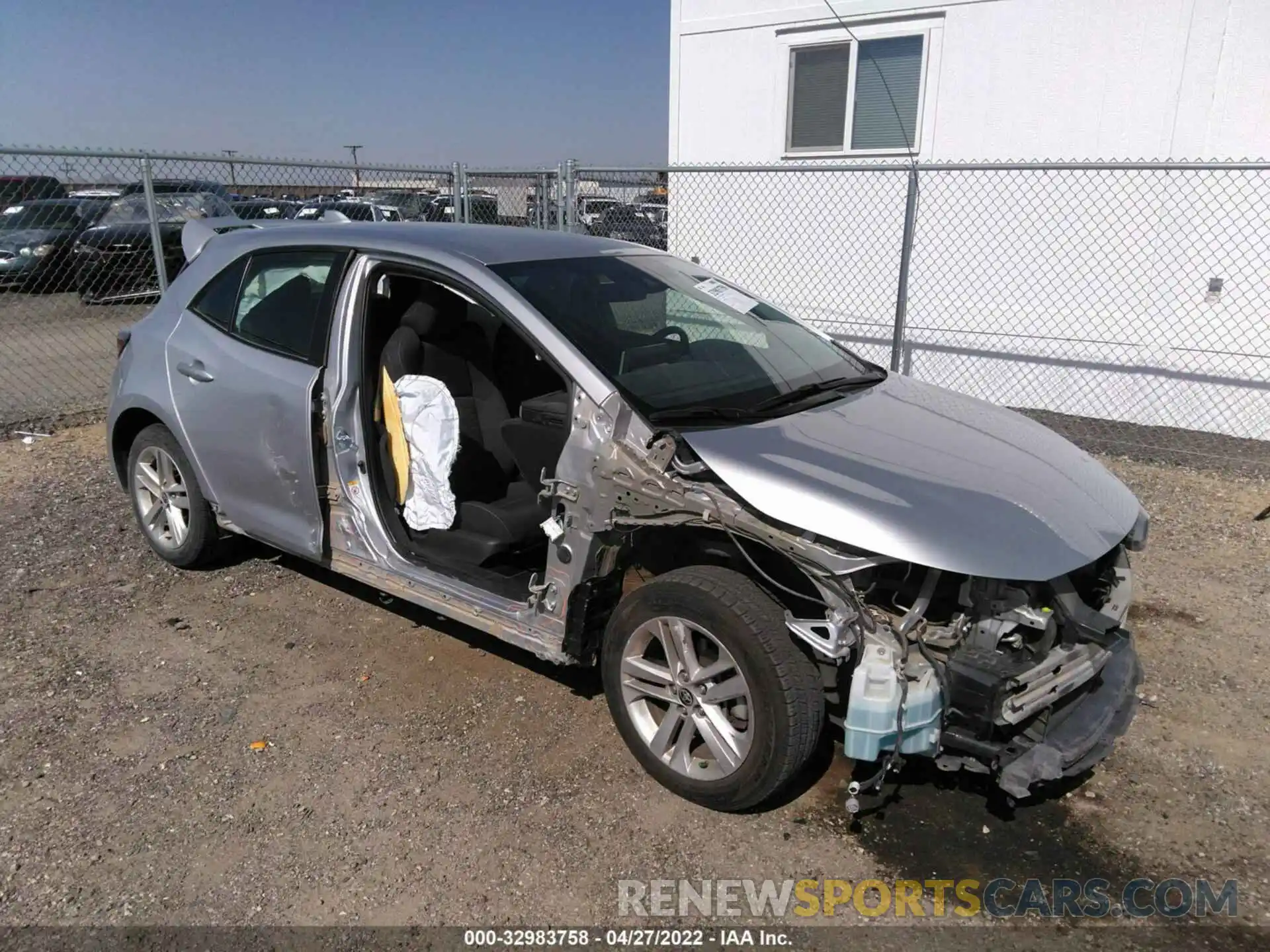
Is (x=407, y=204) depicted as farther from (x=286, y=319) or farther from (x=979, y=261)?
(x=286, y=319)

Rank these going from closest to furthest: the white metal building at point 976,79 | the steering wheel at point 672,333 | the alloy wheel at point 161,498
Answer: the steering wheel at point 672,333 → the alloy wheel at point 161,498 → the white metal building at point 976,79

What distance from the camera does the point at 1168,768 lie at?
10.4 feet

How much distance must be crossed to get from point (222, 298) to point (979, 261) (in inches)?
246

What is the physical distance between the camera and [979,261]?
782cm

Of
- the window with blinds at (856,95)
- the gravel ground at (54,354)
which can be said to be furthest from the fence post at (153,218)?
the window with blinds at (856,95)

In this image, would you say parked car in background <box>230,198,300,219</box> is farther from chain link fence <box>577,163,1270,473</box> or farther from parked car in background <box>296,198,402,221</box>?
chain link fence <box>577,163,1270,473</box>

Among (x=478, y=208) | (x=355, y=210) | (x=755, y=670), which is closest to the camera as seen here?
(x=755, y=670)

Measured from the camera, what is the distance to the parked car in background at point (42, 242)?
10.4 m

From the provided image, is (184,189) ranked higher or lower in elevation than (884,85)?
lower

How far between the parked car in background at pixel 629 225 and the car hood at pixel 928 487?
6505 millimetres

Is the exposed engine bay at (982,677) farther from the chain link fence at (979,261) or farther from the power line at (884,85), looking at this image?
the power line at (884,85)

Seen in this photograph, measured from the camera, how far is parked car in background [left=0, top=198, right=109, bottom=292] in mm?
10352

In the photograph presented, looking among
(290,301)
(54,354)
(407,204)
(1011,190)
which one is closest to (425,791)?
(290,301)

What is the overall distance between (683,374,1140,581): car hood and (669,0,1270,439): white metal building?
4784mm
